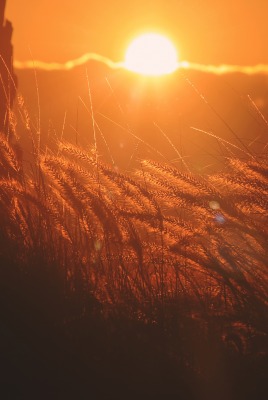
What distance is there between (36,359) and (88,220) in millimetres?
590

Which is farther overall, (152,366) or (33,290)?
(33,290)

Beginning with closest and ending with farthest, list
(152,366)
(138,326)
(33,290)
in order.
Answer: (152,366) → (138,326) → (33,290)

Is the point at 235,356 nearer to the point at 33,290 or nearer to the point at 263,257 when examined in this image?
the point at 263,257

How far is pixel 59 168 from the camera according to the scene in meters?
2.08

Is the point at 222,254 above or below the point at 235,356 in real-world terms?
above

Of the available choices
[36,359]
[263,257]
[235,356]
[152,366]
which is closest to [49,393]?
[36,359]

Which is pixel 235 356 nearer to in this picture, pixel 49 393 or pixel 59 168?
pixel 49 393

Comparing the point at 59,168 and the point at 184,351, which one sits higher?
the point at 59,168

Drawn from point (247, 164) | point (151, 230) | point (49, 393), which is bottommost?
point (49, 393)

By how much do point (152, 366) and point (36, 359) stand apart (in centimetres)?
28

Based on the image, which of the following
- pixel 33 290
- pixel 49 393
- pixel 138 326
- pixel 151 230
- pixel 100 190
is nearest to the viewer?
pixel 49 393

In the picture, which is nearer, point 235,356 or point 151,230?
point 235,356

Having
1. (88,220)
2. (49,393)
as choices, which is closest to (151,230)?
(88,220)

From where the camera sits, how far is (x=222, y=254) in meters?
1.83
